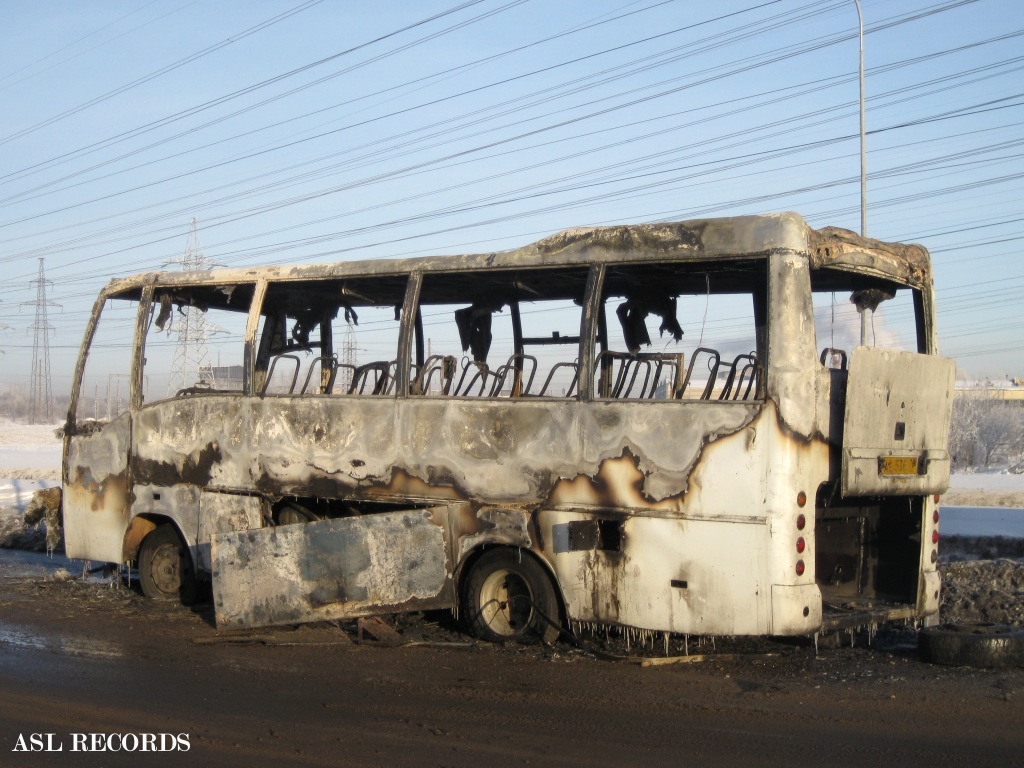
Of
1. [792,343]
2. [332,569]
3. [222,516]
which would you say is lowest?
[332,569]

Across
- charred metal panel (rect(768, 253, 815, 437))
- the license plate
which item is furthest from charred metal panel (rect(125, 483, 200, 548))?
the license plate

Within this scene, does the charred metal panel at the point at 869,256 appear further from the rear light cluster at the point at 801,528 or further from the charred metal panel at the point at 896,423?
the rear light cluster at the point at 801,528

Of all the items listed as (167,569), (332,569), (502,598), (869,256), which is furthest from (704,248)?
(167,569)

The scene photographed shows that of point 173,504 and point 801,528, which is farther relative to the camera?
point 173,504

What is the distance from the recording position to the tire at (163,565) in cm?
1042

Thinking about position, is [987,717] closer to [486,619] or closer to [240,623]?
[486,619]

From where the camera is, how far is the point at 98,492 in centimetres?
1073

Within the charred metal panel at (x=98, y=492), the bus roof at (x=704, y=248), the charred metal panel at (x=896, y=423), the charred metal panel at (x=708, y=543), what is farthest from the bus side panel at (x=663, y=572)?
the charred metal panel at (x=98, y=492)

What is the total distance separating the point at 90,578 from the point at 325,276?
5034mm

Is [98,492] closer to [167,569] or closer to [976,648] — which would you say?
[167,569]

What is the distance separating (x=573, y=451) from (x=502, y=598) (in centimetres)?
142

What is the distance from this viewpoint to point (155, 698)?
21.8 feet

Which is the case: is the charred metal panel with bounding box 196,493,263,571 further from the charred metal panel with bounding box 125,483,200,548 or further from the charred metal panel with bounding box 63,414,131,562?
the charred metal panel with bounding box 63,414,131,562

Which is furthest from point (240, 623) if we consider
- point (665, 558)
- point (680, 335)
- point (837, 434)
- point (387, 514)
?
point (837, 434)
